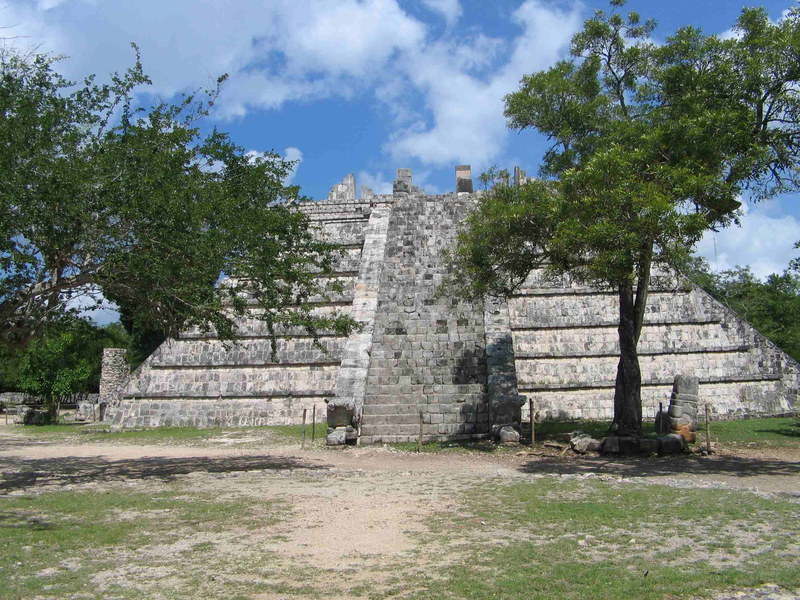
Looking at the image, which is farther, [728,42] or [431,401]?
[431,401]

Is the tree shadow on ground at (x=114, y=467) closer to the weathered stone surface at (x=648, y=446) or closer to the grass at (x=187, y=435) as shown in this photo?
the grass at (x=187, y=435)

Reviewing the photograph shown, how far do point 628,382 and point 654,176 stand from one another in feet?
13.3

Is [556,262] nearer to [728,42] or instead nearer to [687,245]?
[687,245]

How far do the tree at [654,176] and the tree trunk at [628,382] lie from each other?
0.07ft

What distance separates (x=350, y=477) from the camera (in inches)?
413

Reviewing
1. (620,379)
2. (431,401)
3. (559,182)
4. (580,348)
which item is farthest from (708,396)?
(559,182)

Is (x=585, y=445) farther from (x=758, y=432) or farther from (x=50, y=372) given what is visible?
(x=50, y=372)

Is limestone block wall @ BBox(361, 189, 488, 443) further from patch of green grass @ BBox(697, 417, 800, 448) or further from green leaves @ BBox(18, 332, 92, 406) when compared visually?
green leaves @ BBox(18, 332, 92, 406)

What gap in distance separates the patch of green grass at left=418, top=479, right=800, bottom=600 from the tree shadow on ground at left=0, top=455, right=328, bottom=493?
4.51 metres

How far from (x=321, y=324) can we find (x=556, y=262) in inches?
176

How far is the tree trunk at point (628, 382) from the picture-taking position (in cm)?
1313

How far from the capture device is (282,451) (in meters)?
13.6

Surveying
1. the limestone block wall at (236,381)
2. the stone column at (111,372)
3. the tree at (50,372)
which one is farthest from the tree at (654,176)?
the tree at (50,372)

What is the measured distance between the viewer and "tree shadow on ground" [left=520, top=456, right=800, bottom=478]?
10.3 m
